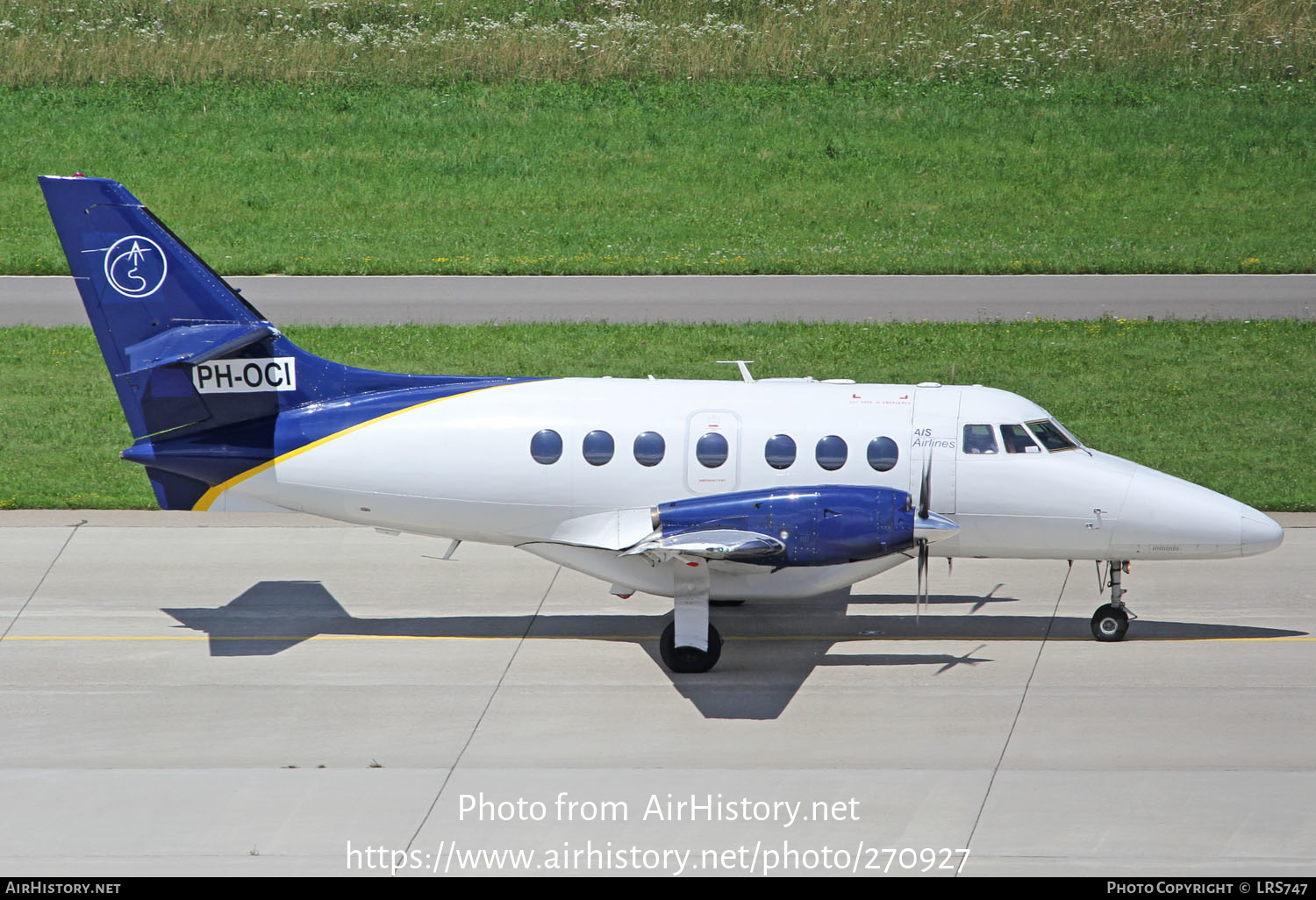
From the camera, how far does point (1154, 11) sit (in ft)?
147

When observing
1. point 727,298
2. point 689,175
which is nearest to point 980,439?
point 727,298

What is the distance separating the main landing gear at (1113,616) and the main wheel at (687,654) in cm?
400

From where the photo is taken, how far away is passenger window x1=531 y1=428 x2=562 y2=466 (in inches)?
576

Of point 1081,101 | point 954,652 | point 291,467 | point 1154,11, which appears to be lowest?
point 954,652

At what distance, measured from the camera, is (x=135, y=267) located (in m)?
14.7

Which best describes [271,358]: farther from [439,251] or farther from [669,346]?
[439,251]

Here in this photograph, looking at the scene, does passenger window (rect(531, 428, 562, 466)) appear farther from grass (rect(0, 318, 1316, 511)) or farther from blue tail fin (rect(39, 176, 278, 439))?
grass (rect(0, 318, 1316, 511))

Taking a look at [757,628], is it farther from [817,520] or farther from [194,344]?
[194,344]

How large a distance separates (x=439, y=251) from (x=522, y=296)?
13.0ft

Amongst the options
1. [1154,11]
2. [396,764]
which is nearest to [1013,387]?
[396,764]

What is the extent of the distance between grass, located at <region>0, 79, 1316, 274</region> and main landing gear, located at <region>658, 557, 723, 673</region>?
684 inches

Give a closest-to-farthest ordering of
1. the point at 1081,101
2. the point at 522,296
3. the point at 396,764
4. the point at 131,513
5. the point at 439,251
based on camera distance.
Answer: the point at 396,764
the point at 131,513
the point at 522,296
the point at 439,251
the point at 1081,101

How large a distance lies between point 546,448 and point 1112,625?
19.9 feet

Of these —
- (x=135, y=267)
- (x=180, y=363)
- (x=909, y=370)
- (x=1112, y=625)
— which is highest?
→ (x=135, y=267)
